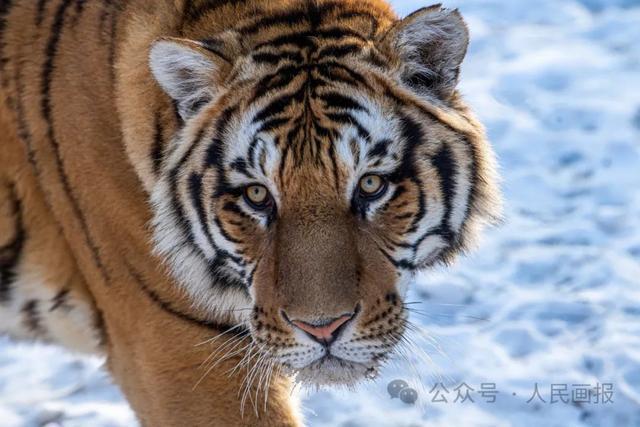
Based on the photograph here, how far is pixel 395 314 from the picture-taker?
2.38 meters

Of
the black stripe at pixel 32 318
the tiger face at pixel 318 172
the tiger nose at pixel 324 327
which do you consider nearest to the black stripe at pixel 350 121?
the tiger face at pixel 318 172

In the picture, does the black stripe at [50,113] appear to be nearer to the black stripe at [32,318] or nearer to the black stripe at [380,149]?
the black stripe at [32,318]

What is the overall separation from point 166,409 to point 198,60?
31.8 inches

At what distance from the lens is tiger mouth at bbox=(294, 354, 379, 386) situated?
2.34 m

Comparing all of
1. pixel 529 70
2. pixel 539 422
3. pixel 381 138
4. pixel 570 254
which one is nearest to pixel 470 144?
pixel 381 138

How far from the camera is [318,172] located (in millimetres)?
2285

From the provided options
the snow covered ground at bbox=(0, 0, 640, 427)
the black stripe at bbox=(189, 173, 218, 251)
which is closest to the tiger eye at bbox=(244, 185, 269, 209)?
the black stripe at bbox=(189, 173, 218, 251)

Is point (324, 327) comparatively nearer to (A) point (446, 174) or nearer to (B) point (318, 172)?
(B) point (318, 172)

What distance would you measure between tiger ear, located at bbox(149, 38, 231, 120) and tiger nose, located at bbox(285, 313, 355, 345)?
0.53m

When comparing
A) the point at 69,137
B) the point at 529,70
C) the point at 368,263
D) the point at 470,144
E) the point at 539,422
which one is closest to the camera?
the point at 368,263

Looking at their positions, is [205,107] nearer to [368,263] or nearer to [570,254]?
[368,263]

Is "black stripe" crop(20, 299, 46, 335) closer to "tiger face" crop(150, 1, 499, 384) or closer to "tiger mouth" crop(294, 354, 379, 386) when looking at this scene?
"tiger face" crop(150, 1, 499, 384)

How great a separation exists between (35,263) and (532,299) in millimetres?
1768

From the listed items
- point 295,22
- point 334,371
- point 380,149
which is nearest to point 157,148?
point 295,22
